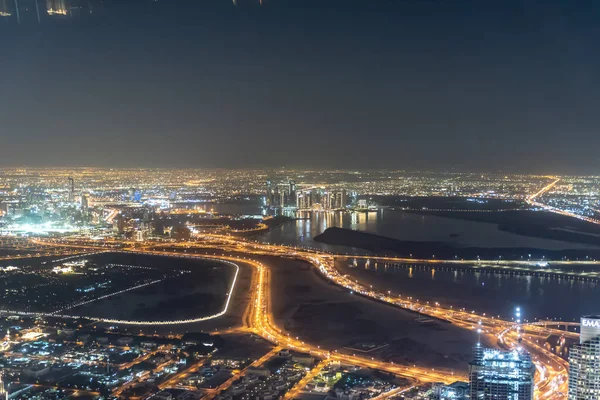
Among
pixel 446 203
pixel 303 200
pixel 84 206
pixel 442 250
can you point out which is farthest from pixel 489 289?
pixel 446 203

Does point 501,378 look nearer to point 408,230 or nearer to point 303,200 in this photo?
point 408,230

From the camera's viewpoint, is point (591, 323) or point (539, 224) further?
point (539, 224)

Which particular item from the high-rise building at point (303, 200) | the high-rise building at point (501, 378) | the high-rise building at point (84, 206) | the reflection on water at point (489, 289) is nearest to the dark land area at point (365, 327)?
the reflection on water at point (489, 289)

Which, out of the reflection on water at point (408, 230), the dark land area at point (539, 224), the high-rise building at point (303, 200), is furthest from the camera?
the high-rise building at point (303, 200)

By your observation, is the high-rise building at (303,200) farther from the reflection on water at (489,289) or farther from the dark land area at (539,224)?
the reflection on water at (489,289)

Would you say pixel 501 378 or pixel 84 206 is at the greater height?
pixel 84 206

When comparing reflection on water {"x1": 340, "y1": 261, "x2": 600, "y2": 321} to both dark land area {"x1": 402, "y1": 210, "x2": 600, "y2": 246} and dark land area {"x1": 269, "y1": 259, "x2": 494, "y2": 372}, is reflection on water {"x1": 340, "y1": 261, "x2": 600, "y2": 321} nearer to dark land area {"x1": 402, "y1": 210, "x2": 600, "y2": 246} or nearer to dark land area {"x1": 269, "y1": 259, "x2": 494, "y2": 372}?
dark land area {"x1": 269, "y1": 259, "x2": 494, "y2": 372}

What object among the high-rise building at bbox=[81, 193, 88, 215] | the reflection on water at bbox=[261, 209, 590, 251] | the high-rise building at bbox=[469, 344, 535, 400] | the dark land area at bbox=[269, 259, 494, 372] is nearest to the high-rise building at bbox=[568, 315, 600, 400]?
the high-rise building at bbox=[469, 344, 535, 400]

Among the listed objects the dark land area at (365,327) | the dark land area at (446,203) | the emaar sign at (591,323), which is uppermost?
the emaar sign at (591,323)
